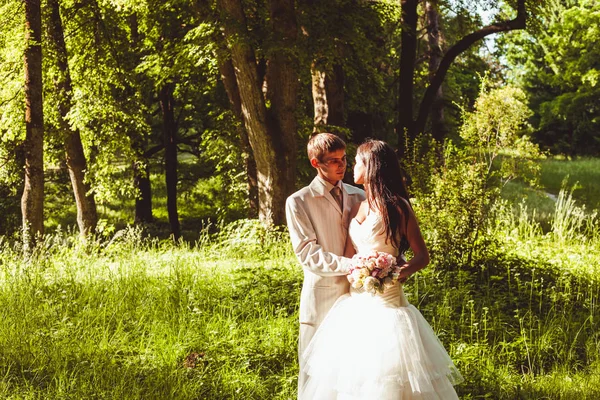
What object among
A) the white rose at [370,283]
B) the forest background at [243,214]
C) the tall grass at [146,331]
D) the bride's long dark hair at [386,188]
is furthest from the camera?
the forest background at [243,214]

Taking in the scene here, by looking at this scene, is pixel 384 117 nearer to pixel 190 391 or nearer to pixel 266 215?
pixel 266 215

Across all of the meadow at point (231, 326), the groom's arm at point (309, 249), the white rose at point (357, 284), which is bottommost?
the meadow at point (231, 326)

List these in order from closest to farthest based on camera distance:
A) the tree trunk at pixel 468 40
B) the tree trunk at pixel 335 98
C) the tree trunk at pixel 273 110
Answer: the tree trunk at pixel 273 110
the tree trunk at pixel 335 98
the tree trunk at pixel 468 40

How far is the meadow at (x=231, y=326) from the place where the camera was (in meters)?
5.67

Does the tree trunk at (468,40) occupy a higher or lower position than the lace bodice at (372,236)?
higher

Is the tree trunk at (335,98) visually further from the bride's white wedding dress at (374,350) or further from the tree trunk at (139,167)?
the bride's white wedding dress at (374,350)

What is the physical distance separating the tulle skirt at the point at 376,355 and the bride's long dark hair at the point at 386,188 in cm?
42

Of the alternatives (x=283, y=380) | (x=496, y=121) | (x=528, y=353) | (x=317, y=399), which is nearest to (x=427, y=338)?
(x=317, y=399)

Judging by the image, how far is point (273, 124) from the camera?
12531 mm

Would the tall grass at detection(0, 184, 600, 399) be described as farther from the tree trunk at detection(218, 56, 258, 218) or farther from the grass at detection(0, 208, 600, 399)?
the tree trunk at detection(218, 56, 258, 218)

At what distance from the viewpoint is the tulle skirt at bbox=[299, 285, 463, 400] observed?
3805 millimetres

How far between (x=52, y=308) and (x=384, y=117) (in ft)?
56.9

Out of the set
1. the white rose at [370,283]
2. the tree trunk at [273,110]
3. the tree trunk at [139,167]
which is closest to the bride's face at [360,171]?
the white rose at [370,283]

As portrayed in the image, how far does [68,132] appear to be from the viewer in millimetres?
Answer: 14875
